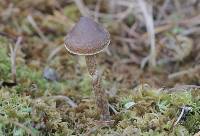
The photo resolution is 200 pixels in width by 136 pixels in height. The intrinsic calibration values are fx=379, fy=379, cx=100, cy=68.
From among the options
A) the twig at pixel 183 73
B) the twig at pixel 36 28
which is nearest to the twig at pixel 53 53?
the twig at pixel 36 28

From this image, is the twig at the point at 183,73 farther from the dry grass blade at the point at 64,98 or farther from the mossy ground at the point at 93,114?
the dry grass blade at the point at 64,98

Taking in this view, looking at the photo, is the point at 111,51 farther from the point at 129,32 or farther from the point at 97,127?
the point at 97,127

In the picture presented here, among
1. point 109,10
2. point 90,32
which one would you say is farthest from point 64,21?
point 90,32

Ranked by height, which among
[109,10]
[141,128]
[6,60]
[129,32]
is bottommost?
[141,128]

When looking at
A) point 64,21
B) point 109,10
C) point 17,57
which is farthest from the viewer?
→ point 109,10

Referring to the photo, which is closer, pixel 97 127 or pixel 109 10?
pixel 97 127

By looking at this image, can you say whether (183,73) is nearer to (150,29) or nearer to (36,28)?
(150,29)
